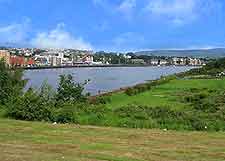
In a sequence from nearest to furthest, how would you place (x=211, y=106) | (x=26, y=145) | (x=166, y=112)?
(x=26, y=145) < (x=166, y=112) < (x=211, y=106)

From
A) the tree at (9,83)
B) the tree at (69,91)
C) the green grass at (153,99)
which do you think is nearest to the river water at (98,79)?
the tree at (9,83)

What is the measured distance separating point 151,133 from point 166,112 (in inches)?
237

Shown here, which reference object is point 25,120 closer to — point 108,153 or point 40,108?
point 40,108

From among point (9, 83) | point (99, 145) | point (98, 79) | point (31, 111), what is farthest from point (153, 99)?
point (98, 79)

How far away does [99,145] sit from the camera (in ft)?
40.8

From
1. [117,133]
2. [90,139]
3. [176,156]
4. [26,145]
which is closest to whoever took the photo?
[176,156]

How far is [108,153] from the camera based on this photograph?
36.6ft

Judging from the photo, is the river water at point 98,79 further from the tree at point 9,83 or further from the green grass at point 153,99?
the green grass at point 153,99

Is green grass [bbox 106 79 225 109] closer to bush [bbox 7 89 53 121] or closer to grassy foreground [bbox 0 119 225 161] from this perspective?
bush [bbox 7 89 53 121]

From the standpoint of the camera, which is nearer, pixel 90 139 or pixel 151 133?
pixel 90 139

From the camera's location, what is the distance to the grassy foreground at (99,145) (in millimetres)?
10727

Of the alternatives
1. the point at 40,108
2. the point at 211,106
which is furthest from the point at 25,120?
the point at 211,106

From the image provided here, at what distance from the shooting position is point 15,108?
66.1 ft

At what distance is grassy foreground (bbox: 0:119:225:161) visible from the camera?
10.7m
